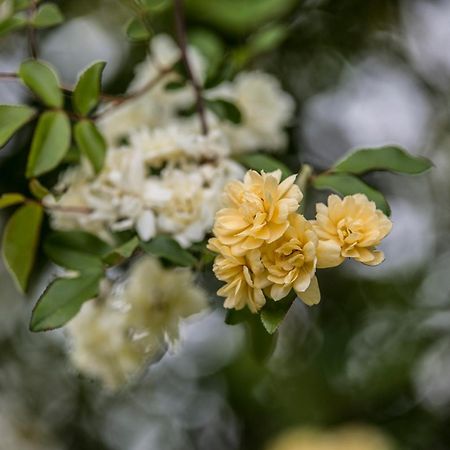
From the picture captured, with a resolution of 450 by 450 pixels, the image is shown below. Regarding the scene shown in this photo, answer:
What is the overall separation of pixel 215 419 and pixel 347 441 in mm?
417

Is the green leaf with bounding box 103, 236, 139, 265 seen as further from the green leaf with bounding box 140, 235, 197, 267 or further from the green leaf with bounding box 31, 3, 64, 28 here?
the green leaf with bounding box 31, 3, 64, 28

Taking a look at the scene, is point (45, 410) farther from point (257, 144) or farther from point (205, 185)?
point (205, 185)

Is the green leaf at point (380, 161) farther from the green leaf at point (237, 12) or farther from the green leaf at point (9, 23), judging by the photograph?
the green leaf at point (237, 12)

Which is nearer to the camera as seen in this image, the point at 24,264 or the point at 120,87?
the point at 24,264

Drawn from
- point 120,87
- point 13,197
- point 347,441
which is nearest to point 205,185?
point 13,197

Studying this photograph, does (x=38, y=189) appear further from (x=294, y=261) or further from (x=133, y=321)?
(x=294, y=261)

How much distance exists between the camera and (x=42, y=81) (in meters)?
0.75

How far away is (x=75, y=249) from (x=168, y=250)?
9cm

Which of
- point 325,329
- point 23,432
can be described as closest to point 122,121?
point 325,329

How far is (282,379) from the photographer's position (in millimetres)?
1646

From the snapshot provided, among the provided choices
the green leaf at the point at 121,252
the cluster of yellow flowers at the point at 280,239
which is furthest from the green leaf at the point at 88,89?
the cluster of yellow flowers at the point at 280,239

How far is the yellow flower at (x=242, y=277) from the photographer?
551mm

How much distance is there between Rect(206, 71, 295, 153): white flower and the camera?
103 cm

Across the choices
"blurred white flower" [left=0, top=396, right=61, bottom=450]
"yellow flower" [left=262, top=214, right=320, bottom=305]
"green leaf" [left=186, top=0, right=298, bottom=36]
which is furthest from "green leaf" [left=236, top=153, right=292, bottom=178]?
"blurred white flower" [left=0, top=396, right=61, bottom=450]
